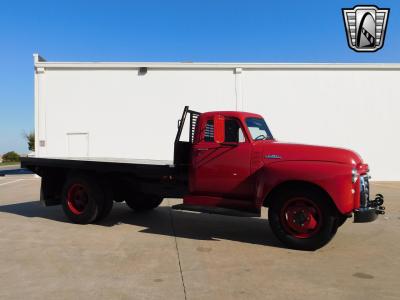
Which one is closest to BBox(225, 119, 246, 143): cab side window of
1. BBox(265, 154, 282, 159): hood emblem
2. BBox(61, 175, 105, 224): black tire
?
BBox(265, 154, 282, 159): hood emblem

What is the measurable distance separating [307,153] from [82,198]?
457 centimetres

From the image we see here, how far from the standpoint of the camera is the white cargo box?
18.9m

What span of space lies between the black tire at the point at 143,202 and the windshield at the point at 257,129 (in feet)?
10.9

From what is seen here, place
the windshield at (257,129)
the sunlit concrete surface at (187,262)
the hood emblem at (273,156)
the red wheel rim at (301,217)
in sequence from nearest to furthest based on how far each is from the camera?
the sunlit concrete surface at (187,262) < the red wheel rim at (301,217) < the hood emblem at (273,156) < the windshield at (257,129)

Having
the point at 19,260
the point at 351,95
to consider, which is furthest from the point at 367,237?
the point at 351,95

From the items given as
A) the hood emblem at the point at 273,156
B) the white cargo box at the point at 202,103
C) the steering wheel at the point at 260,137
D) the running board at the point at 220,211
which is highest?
the white cargo box at the point at 202,103

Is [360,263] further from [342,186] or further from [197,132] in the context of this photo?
[197,132]

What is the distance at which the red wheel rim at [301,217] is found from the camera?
6.26 meters

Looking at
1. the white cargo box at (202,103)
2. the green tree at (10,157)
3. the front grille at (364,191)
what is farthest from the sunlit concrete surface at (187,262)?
the green tree at (10,157)

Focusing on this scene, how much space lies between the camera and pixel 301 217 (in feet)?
20.8

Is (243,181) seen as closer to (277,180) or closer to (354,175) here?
(277,180)

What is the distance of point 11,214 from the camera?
382 inches

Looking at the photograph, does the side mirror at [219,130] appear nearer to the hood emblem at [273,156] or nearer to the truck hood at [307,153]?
the truck hood at [307,153]

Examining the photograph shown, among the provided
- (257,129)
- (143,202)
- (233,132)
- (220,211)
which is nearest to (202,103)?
(143,202)
